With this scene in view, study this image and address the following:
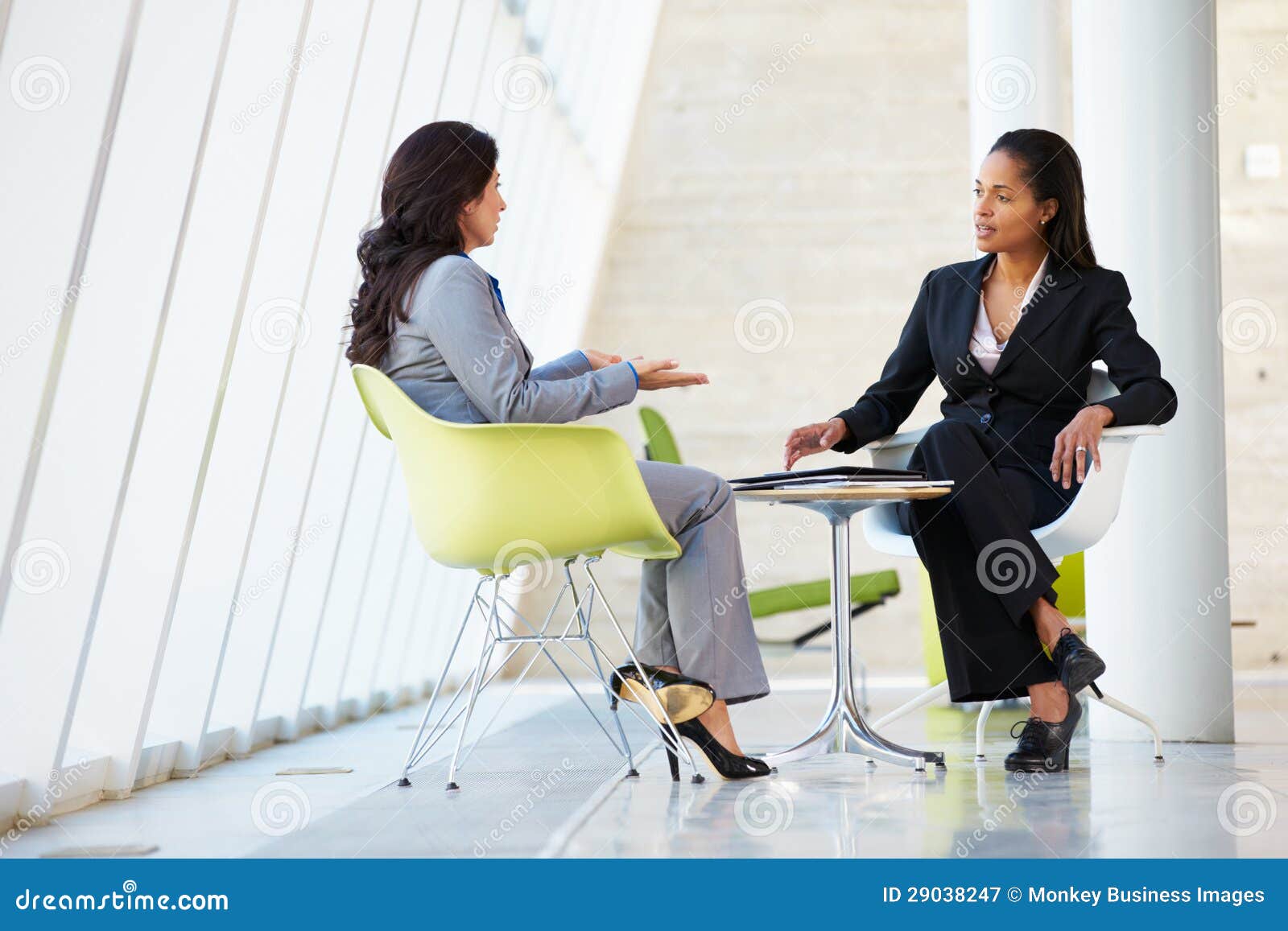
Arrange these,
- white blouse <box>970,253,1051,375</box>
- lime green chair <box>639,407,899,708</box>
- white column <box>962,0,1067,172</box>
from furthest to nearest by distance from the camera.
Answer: lime green chair <box>639,407,899,708</box>
white column <box>962,0,1067,172</box>
white blouse <box>970,253,1051,375</box>

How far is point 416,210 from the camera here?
2.57m

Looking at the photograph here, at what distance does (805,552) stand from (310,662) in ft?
13.8

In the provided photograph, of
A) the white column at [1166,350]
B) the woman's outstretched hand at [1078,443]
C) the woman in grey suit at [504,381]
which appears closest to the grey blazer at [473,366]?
the woman in grey suit at [504,381]

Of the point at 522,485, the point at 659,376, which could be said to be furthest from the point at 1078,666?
the point at 522,485

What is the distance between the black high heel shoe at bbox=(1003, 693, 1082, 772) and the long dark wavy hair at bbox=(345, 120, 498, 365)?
1.42 m

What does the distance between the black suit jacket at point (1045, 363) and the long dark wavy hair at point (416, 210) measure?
92cm

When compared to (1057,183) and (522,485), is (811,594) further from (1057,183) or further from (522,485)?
(522,485)

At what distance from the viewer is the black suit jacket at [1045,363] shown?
2.76 meters

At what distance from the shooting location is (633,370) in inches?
99.1

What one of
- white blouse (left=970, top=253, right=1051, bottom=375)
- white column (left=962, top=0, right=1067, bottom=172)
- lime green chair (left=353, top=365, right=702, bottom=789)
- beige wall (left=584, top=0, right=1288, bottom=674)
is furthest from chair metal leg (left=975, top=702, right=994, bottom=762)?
beige wall (left=584, top=0, right=1288, bottom=674)

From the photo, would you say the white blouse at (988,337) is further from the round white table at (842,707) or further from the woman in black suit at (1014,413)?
the round white table at (842,707)

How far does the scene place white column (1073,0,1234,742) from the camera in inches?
133

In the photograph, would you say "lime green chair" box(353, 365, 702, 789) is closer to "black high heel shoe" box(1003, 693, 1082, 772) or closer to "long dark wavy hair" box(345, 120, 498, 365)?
"long dark wavy hair" box(345, 120, 498, 365)
